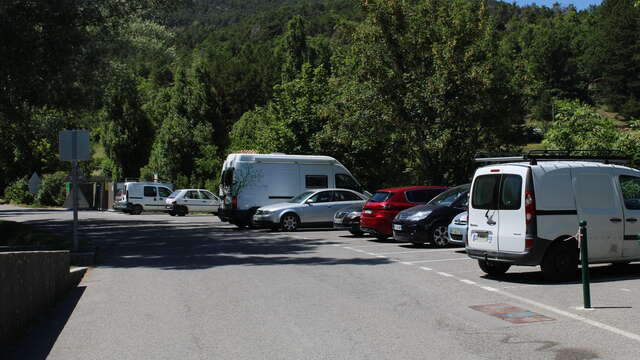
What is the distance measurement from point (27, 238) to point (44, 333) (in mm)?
8828

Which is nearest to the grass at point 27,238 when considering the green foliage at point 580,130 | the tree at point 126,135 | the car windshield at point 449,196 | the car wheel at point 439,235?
the car wheel at point 439,235

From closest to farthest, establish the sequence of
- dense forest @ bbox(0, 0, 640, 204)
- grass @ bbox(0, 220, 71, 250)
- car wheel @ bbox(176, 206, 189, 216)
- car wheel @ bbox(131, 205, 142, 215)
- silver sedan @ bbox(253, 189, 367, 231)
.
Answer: grass @ bbox(0, 220, 71, 250), dense forest @ bbox(0, 0, 640, 204), silver sedan @ bbox(253, 189, 367, 231), car wheel @ bbox(176, 206, 189, 216), car wheel @ bbox(131, 205, 142, 215)

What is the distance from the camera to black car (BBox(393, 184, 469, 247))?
1712cm

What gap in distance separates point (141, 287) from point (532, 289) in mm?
6328

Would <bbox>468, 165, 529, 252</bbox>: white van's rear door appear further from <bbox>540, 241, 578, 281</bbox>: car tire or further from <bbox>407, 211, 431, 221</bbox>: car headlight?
<bbox>407, 211, 431, 221</bbox>: car headlight

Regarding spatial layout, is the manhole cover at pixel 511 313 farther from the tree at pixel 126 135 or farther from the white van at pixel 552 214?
the tree at pixel 126 135

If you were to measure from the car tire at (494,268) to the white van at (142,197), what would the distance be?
32.1 meters

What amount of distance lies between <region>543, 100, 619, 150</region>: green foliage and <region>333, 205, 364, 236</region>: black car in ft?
24.4

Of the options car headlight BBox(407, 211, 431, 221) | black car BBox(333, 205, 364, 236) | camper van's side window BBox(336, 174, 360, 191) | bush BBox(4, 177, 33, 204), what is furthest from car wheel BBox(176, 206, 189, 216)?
bush BBox(4, 177, 33, 204)

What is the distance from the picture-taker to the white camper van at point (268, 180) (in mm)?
25406

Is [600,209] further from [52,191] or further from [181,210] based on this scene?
[52,191]

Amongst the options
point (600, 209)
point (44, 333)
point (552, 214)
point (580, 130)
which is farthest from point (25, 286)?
point (580, 130)

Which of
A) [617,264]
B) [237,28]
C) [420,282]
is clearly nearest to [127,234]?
[420,282]

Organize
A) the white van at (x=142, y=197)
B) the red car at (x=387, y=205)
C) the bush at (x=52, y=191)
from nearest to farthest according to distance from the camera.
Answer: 1. the red car at (x=387, y=205)
2. the white van at (x=142, y=197)
3. the bush at (x=52, y=191)
